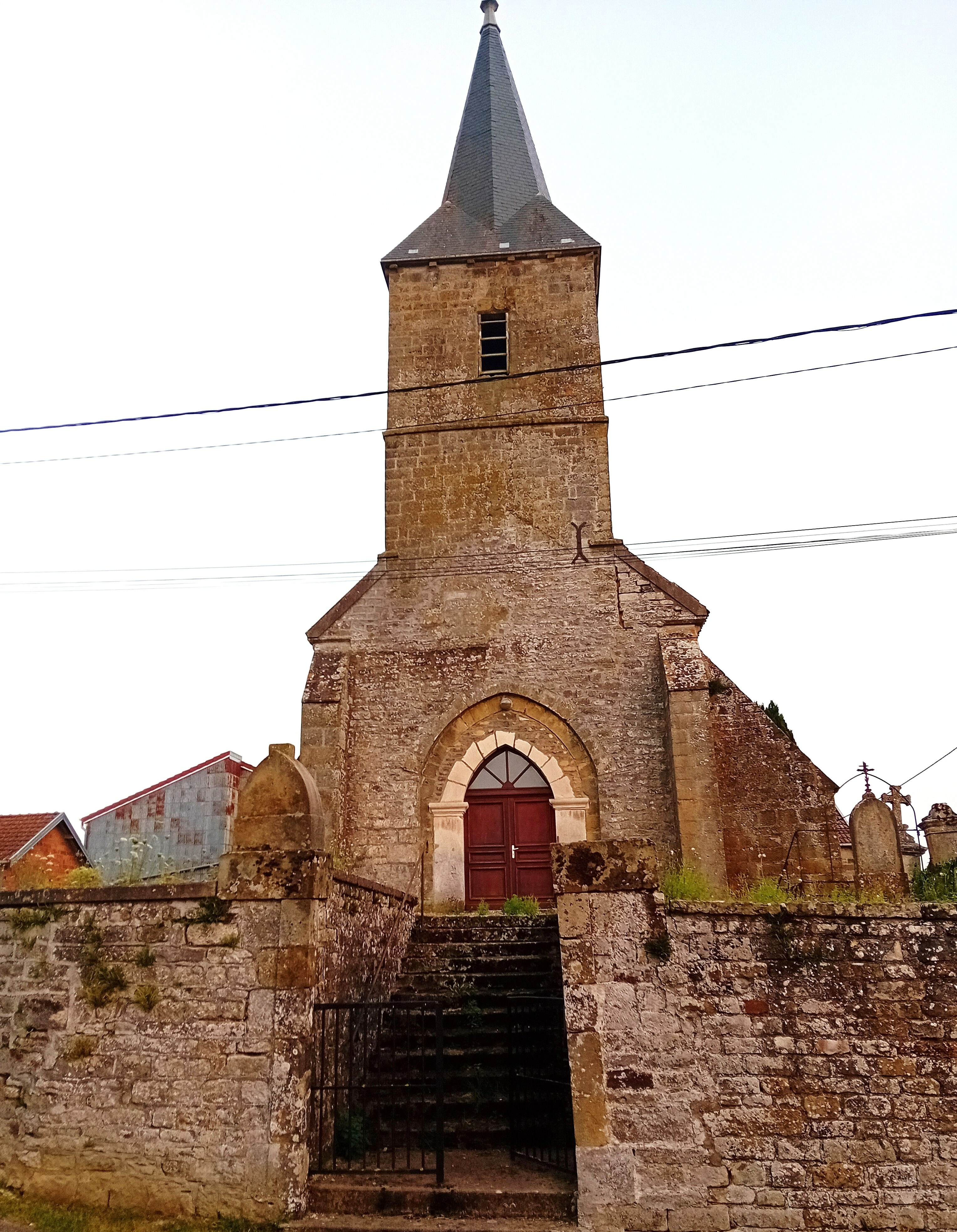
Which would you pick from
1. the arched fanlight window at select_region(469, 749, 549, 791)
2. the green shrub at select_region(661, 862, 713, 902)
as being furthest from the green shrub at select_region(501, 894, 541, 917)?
the arched fanlight window at select_region(469, 749, 549, 791)

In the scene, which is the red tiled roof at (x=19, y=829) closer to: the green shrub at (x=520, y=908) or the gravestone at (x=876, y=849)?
the green shrub at (x=520, y=908)

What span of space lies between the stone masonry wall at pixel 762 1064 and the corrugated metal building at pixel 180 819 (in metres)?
12.5

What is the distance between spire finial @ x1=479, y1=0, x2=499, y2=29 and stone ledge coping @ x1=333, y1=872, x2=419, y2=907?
2115 cm

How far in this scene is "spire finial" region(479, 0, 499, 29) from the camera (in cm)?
2178

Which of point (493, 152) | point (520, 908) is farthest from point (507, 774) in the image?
point (493, 152)

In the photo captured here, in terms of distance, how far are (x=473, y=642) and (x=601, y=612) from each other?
183 centimetres

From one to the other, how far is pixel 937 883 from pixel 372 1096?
204 inches

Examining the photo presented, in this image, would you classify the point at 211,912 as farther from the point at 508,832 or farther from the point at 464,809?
the point at 508,832

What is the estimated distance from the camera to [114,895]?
6496 millimetres

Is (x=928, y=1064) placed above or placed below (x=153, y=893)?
below

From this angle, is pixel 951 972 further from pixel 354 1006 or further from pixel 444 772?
pixel 444 772

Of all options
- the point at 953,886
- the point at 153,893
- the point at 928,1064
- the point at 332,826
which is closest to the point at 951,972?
the point at 928,1064

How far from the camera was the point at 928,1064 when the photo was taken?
5.54 meters

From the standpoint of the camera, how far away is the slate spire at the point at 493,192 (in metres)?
15.3
